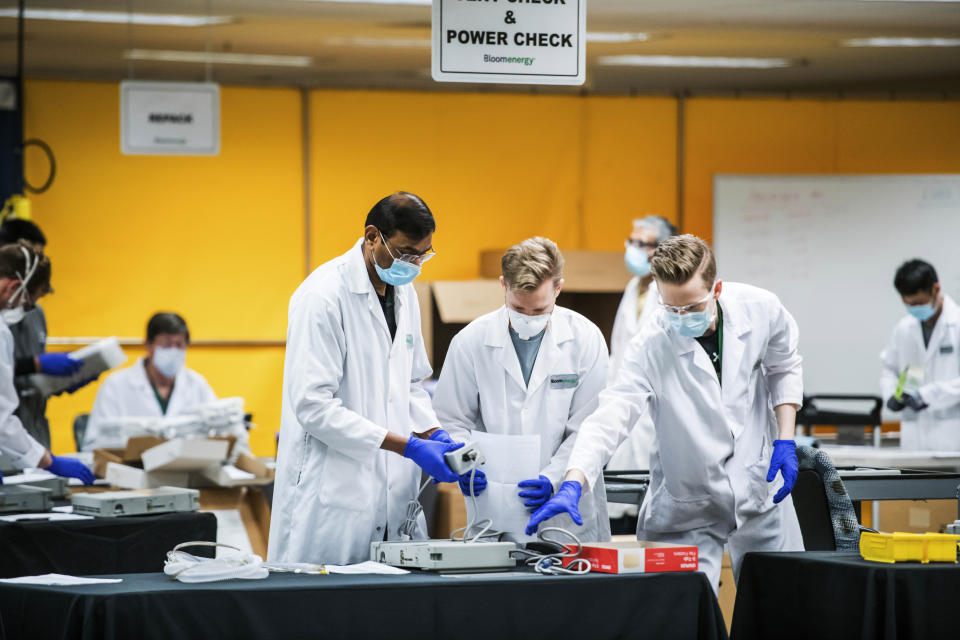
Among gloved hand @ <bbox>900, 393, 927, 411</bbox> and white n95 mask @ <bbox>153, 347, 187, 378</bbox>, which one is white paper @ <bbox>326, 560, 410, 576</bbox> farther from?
gloved hand @ <bbox>900, 393, 927, 411</bbox>

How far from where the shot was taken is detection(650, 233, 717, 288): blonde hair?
276 centimetres

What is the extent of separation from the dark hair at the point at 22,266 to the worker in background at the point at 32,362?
0.10m

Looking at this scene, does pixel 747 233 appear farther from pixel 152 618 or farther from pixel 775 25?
pixel 152 618

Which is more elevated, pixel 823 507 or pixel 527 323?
pixel 527 323

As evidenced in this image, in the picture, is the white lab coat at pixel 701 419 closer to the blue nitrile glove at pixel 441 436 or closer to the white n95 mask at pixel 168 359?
the blue nitrile glove at pixel 441 436

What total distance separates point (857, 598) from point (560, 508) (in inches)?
25.9

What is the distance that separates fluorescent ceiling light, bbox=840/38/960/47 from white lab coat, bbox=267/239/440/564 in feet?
14.7

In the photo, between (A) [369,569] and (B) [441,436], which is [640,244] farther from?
(A) [369,569]

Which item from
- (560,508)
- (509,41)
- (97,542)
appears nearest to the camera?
(560,508)

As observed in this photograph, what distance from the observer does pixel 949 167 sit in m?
7.47

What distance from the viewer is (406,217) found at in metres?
2.72

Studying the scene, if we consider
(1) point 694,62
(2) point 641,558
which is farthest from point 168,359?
(1) point 694,62

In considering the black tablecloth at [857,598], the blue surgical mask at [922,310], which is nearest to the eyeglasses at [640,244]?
the blue surgical mask at [922,310]

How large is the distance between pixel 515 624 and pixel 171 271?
16.9 ft
